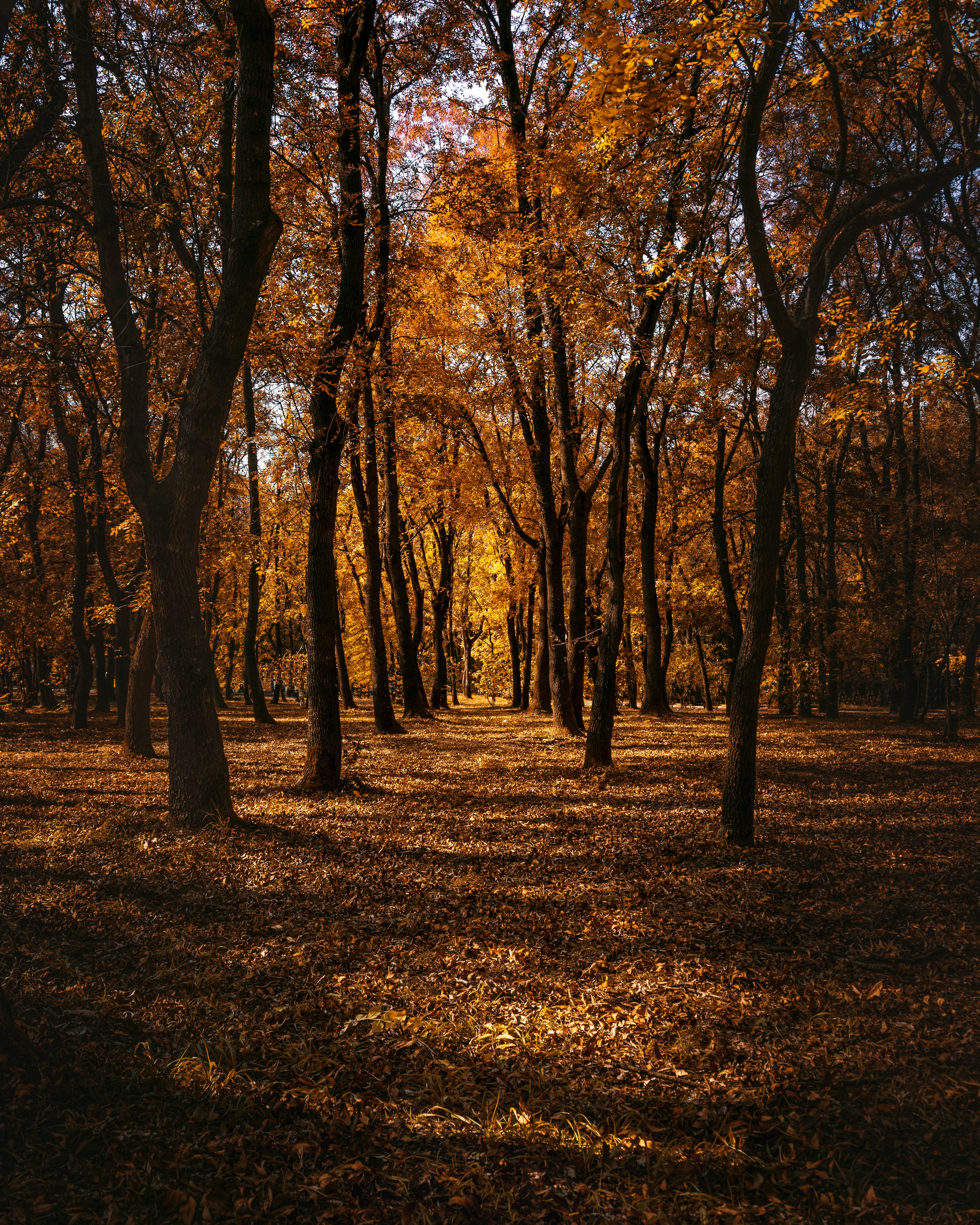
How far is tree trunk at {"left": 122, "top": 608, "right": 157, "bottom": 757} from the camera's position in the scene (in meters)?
12.7

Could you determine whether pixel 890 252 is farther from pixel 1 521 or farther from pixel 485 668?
pixel 485 668

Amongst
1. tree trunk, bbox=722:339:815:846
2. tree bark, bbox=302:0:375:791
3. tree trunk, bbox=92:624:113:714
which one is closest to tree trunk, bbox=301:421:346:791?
tree bark, bbox=302:0:375:791

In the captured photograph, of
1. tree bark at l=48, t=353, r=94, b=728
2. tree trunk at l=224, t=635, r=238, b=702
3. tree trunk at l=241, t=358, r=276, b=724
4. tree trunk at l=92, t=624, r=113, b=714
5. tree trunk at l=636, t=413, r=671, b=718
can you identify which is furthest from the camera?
tree trunk at l=224, t=635, r=238, b=702

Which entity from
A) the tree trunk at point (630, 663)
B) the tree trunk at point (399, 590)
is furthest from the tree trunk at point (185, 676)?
the tree trunk at point (630, 663)

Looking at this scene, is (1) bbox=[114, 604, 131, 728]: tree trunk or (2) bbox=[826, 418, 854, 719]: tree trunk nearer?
(1) bbox=[114, 604, 131, 728]: tree trunk

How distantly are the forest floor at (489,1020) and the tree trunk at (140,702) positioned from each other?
466cm

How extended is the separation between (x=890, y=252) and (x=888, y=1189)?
73.7 ft

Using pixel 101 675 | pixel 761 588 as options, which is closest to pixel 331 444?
pixel 761 588

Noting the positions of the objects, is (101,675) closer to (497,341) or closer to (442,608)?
(442,608)

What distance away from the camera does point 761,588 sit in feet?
23.5

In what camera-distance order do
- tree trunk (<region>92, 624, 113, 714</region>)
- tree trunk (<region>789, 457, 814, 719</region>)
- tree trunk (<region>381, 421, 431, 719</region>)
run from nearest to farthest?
1. tree trunk (<region>381, 421, 431, 719</region>)
2. tree trunk (<region>789, 457, 814, 719</region>)
3. tree trunk (<region>92, 624, 113, 714</region>)

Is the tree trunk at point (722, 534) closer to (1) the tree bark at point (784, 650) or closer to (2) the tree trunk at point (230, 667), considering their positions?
(1) the tree bark at point (784, 650)

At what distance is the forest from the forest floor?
28mm

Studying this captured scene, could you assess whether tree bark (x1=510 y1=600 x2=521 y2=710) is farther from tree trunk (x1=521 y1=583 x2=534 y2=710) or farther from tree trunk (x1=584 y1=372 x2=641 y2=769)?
tree trunk (x1=584 y1=372 x2=641 y2=769)
